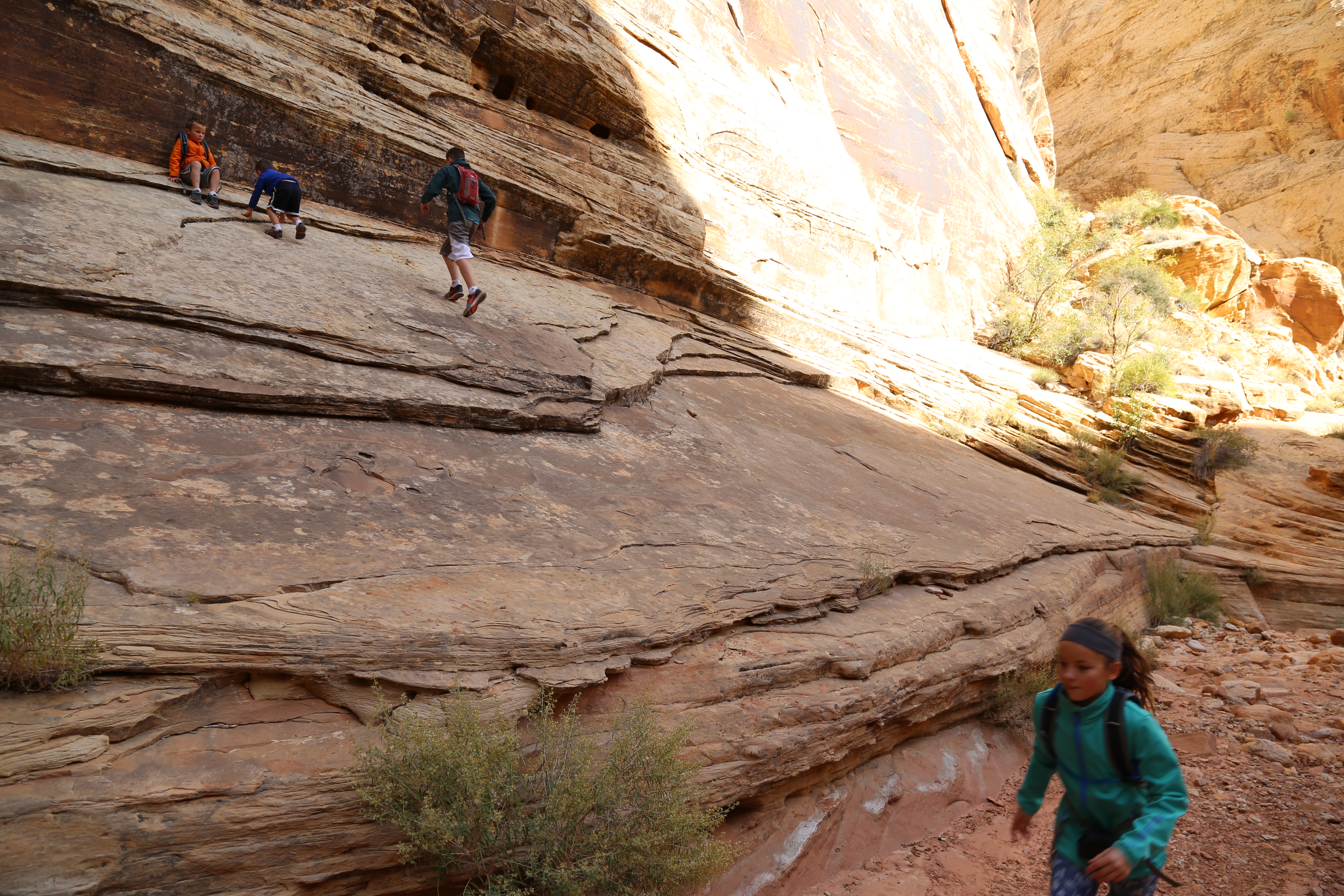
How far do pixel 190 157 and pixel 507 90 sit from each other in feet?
18.5

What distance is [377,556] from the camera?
3840 millimetres

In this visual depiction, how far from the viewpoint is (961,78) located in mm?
25094

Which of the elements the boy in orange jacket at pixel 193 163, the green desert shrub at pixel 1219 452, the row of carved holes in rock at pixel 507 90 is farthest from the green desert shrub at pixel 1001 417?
the boy in orange jacket at pixel 193 163

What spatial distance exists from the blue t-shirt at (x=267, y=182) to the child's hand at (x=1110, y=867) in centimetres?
861

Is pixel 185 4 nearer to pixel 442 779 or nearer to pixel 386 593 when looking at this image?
pixel 386 593

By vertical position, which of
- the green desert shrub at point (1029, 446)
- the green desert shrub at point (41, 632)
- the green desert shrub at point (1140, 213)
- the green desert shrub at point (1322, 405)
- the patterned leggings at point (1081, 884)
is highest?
the green desert shrub at point (1140, 213)

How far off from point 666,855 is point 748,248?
13659mm

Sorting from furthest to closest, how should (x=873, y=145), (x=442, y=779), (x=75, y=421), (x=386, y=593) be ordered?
1. (x=873, y=145)
2. (x=75, y=421)
3. (x=386, y=593)
4. (x=442, y=779)

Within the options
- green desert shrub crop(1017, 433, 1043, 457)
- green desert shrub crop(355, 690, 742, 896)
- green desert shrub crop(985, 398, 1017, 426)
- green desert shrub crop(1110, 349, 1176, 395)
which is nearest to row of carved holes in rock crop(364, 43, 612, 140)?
green desert shrub crop(985, 398, 1017, 426)

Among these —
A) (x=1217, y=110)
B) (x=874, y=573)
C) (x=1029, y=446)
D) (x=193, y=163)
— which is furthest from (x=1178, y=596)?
(x=1217, y=110)

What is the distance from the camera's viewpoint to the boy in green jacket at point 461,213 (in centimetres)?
752

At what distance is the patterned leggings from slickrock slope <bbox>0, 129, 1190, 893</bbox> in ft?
5.12

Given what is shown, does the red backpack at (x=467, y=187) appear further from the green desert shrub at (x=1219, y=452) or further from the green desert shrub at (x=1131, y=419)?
the green desert shrub at (x=1219, y=452)

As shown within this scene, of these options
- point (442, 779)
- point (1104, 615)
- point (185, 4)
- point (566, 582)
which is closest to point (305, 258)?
point (185, 4)
